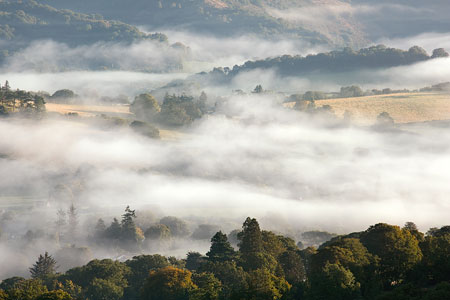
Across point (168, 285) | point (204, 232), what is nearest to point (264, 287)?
point (168, 285)

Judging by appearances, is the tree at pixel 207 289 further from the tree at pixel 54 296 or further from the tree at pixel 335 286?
the tree at pixel 54 296

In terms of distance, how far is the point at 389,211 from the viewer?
198750 millimetres

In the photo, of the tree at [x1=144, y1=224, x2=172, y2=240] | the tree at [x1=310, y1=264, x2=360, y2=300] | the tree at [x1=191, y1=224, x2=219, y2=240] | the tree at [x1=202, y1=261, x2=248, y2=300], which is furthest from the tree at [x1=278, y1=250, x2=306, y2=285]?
the tree at [x1=191, y1=224, x2=219, y2=240]

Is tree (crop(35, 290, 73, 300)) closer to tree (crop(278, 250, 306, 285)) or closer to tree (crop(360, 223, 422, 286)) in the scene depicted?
Result: tree (crop(278, 250, 306, 285))

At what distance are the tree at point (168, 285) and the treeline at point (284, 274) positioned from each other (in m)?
0.13

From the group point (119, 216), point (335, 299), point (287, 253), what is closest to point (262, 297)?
point (335, 299)

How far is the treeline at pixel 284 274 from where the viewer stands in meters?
72.1

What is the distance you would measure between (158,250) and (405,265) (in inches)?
3379

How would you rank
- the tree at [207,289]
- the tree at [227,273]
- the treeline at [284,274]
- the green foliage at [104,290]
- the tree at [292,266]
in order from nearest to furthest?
the treeline at [284,274] → the tree at [207,289] → the tree at [227,273] → the tree at [292,266] → the green foliage at [104,290]

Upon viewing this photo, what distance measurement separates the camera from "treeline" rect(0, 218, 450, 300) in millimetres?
72125

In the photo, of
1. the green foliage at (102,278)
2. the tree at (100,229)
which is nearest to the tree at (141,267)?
the green foliage at (102,278)

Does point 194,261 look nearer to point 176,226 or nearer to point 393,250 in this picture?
point 393,250

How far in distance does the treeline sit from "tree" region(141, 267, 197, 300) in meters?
0.13

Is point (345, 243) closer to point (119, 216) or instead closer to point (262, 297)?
point (262, 297)
